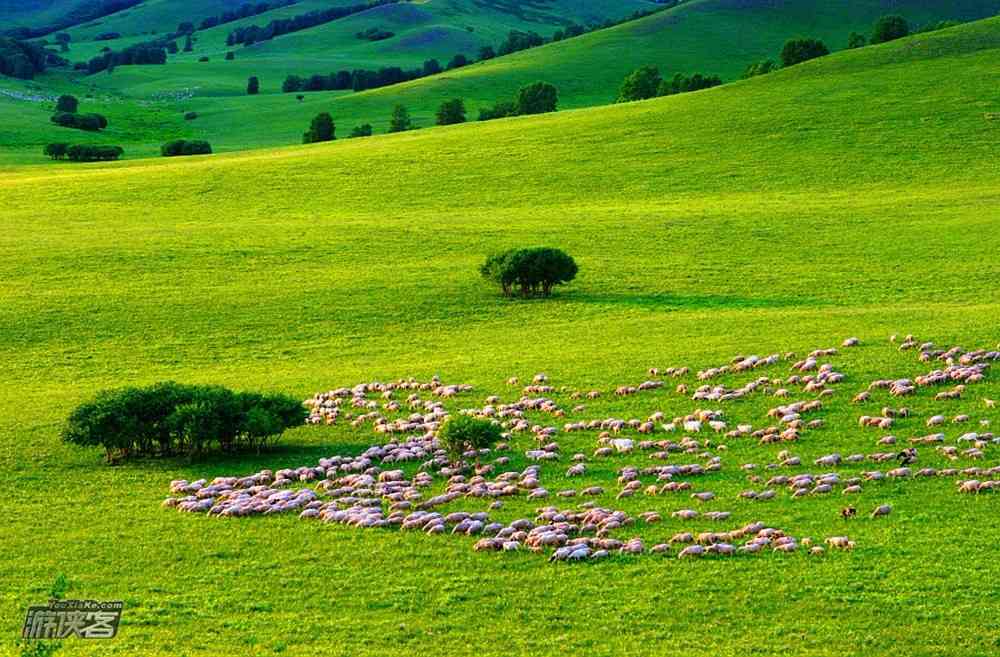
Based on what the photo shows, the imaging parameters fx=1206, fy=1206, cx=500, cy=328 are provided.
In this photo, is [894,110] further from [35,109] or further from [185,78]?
[185,78]

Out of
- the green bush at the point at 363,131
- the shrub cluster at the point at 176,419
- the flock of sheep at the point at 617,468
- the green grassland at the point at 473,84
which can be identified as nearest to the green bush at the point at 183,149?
the green grassland at the point at 473,84

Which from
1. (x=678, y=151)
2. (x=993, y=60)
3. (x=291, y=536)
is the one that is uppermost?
(x=993, y=60)

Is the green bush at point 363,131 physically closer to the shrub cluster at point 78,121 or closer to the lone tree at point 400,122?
the lone tree at point 400,122

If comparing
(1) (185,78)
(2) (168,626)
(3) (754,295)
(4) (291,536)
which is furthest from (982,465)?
(1) (185,78)

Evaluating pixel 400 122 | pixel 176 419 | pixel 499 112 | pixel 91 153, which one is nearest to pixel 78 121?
pixel 91 153

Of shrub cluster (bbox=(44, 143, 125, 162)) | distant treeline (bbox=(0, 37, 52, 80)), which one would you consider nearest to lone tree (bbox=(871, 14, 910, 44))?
shrub cluster (bbox=(44, 143, 125, 162))

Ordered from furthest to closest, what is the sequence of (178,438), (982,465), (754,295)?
(754,295) → (178,438) → (982,465)
